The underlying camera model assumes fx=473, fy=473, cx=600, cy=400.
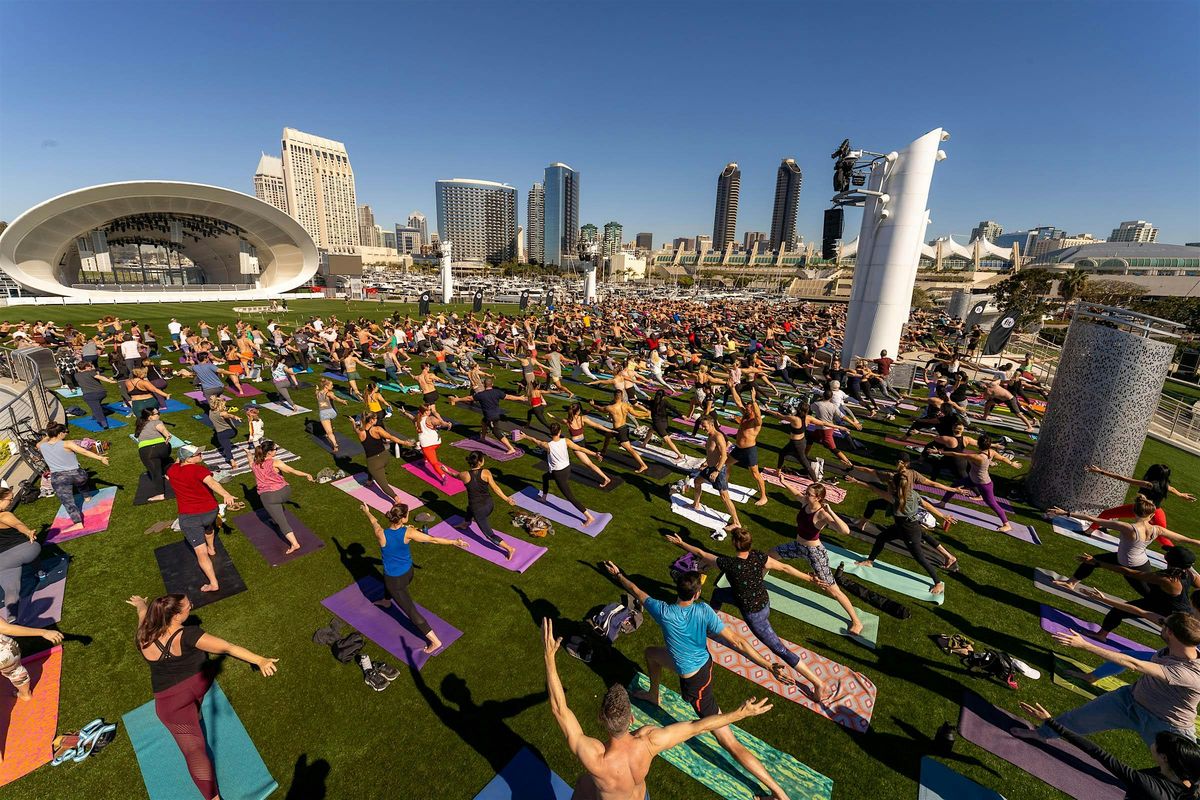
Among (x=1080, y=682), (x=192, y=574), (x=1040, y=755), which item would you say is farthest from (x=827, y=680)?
(x=192, y=574)

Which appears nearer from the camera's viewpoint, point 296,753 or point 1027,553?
point 296,753

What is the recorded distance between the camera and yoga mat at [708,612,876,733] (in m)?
4.94

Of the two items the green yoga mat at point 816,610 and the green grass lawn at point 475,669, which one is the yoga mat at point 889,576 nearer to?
the green grass lawn at point 475,669

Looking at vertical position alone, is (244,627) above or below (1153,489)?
below

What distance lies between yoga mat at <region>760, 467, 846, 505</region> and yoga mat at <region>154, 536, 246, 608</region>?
969 centimetres

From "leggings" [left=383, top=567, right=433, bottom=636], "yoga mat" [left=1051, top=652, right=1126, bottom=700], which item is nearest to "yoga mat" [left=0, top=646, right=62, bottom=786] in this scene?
"leggings" [left=383, top=567, right=433, bottom=636]

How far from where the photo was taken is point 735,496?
386 inches

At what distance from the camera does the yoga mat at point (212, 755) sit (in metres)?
4.04

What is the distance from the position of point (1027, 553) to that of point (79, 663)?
13447 mm

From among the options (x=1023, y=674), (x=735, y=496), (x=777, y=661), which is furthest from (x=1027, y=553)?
(x=777, y=661)

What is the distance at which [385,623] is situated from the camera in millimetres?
5926

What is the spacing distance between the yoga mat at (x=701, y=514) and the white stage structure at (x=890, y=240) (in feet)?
48.8

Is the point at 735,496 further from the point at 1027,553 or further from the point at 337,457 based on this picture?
the point at 337,457

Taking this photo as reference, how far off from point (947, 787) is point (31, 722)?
28.0 feet
